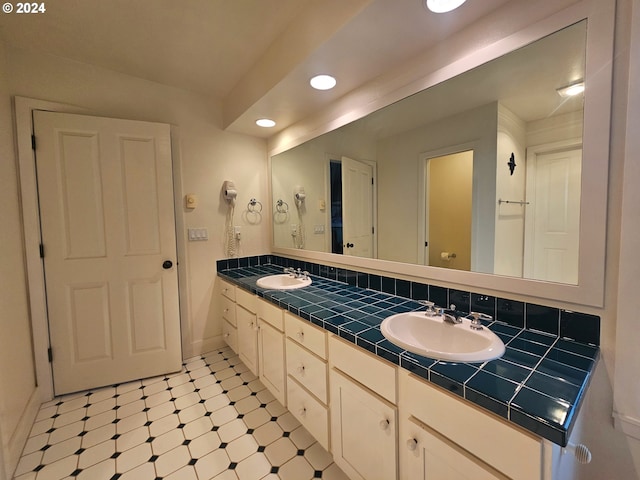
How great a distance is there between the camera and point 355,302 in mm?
1552

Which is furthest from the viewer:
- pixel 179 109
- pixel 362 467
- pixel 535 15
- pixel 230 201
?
pixel 230 201

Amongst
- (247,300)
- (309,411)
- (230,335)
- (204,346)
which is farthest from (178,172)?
(309,411)

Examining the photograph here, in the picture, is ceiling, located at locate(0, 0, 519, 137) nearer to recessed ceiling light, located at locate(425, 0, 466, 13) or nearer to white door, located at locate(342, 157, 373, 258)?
recessed ceiling light, located at locate(425, 0, 466, 13)

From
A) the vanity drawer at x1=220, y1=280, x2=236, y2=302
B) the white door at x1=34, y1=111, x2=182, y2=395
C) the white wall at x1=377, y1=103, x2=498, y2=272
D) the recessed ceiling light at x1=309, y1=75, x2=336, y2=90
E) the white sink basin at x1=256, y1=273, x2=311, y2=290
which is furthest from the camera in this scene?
the vanity drawer at x1=220, y1=280, x2=236, y2=302

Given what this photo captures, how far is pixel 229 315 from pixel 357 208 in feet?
4.84

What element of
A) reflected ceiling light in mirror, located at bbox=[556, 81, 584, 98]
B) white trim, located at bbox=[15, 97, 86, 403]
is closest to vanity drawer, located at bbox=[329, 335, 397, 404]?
reflected ceiling light in mirror, located at bbox=[556, 81, 584, 98]

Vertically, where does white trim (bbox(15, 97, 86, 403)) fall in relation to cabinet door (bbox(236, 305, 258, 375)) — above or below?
above

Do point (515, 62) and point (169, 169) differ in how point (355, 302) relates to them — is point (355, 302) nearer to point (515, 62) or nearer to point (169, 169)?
point (515, 62)

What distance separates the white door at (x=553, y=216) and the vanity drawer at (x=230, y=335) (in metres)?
2.10

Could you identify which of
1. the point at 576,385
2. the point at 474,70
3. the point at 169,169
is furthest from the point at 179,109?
the point at 576,385

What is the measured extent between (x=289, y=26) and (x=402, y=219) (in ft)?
4.26

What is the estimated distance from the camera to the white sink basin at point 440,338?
2.99ft

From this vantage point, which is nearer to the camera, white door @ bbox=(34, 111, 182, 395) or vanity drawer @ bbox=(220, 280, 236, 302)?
white door @ bbox=(34, 111, 182, 395)

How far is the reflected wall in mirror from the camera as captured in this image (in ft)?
3.30
